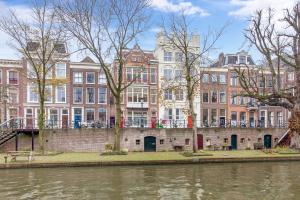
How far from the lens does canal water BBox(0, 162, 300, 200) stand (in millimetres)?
14594

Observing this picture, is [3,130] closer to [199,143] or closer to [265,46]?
[199,143]

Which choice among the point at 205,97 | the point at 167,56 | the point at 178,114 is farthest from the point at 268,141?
the point at 167,56

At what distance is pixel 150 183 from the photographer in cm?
1764

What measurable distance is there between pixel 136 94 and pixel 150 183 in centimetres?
3711

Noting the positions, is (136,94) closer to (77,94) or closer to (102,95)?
(102,95)

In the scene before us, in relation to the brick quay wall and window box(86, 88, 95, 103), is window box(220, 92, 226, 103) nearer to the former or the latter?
the brick quay wall

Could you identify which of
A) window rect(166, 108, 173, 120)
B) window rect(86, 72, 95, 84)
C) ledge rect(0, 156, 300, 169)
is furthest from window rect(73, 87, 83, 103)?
ledge rect(0, 156, 300, 169)

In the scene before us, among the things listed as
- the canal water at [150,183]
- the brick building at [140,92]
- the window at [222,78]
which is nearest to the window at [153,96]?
the brick building at [140,92]

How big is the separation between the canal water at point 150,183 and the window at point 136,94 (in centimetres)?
3032

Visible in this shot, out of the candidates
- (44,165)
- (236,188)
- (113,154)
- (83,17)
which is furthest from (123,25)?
(236,188)

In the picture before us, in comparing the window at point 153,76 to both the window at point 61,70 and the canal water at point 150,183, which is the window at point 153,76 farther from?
the canal water at point 150,183

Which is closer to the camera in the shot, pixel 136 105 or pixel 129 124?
pixel 129 124

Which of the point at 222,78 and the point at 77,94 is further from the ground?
the point at 222,78

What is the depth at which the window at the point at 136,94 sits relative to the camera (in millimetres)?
54062
